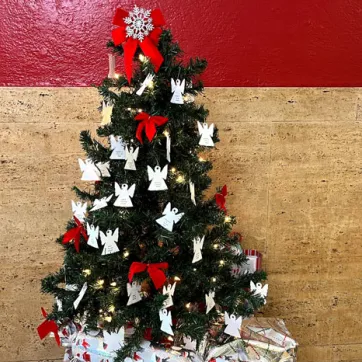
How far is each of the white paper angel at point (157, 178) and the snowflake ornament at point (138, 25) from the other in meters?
0.52

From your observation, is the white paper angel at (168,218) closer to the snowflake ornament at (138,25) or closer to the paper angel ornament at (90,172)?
the paper angel ornament at (90,172)

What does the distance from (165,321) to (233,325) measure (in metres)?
0.35

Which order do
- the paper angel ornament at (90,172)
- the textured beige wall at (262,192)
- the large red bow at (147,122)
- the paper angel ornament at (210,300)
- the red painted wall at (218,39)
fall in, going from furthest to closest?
the textured beige wall at (262,192)
the red painted wall at (218,39)
the paper angel ornament at (210,300)
the paper angel ornament at (90,172)
the large red bow at (147,122)

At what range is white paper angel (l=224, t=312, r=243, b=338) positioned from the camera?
1.98 m

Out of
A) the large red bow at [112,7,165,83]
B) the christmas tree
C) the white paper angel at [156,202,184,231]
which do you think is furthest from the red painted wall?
the white paper angel at [156,202,184,231]

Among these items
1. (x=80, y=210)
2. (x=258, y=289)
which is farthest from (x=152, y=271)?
(x=258, y=289)

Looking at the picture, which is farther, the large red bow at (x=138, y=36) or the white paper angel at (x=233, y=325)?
the white paper angel at (x=233, y=325)

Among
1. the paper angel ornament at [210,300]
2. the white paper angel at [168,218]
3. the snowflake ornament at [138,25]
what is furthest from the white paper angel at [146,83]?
the paper angel ornament at [210,300]

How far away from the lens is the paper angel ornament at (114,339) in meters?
1.87

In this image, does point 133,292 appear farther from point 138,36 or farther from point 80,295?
point 138,36

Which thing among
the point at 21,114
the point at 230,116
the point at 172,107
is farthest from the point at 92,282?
the point at 230,116

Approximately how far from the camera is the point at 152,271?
1785mm

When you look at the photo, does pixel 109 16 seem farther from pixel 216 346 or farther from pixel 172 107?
pixel 216 346

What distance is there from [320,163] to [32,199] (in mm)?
1682
